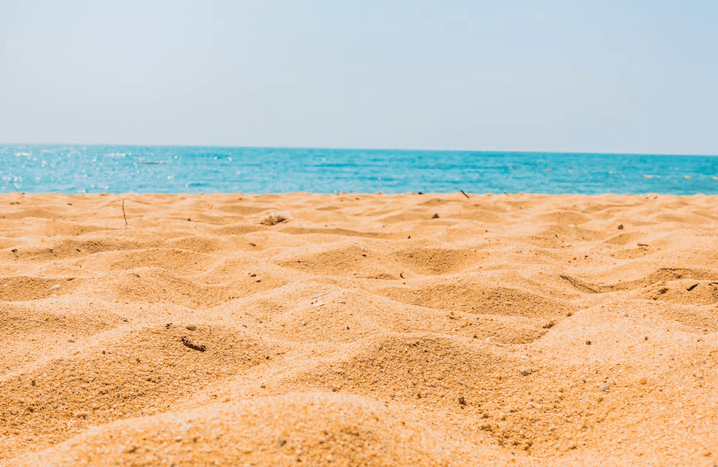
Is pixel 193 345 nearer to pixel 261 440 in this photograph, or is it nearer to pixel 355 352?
pixel 355 352

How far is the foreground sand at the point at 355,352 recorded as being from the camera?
1154 millimetres

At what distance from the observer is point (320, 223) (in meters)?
4.69

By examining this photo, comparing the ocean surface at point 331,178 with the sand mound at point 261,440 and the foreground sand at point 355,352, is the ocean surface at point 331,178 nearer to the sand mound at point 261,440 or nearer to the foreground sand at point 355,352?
the foreground sand at point 355,352

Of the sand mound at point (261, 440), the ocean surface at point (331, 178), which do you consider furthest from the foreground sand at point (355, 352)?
the ocean surface at point (331, 178)

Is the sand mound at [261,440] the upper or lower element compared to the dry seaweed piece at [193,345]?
upper

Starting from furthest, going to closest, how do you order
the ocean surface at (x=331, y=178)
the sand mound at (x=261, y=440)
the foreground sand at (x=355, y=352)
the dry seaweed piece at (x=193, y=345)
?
the ocean surface at (x=331, y=178)
the dry seaweed piece at (x=193, y=345)
the foreground sand at (x=355, y=352)
the sand mound at (x=261, y=440)

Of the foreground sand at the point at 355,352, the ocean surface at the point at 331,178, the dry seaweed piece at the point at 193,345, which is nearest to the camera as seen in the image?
the foreground sand at the point at 355,352

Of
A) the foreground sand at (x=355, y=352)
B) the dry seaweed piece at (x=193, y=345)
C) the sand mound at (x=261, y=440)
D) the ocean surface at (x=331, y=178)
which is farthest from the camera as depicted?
the ocean surface at (x=331, y=178)

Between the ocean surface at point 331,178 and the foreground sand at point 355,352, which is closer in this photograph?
the foreground sand at point 355,352

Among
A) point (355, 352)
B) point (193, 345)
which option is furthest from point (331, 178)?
point (355, 352)

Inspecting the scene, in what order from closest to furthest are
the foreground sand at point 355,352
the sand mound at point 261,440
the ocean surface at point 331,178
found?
1. the sand mound at point 261,440
2. the foreground sand at point 355,352
3. the ocean surface at point 331,178

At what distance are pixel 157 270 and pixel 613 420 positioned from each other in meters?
2.22

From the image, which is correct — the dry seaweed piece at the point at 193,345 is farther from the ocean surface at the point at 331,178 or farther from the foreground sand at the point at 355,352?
the ocean surface at the point at 331,178

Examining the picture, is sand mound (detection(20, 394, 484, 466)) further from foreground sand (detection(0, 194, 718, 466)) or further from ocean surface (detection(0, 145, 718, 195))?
ocean surface (detection(0, 145, 718, 195))
